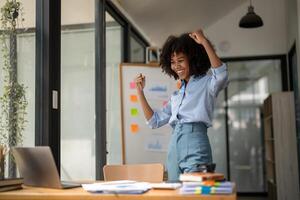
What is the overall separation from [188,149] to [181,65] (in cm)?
41

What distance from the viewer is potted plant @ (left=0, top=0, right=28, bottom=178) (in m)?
2.50

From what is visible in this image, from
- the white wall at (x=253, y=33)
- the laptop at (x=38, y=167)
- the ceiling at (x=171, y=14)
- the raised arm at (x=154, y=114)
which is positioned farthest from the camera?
the white wall at (x=253, y=33)

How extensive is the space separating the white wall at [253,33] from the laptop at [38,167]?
5623mm

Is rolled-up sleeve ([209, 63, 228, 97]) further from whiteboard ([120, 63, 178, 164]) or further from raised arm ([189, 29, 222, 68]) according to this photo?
whiteboard ([120, 63, 178, 164])

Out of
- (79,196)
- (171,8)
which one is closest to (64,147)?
(79,196)

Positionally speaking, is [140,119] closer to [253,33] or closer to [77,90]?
[77,90]

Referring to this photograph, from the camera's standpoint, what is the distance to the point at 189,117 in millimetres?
2014

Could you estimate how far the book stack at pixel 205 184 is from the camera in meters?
1.41

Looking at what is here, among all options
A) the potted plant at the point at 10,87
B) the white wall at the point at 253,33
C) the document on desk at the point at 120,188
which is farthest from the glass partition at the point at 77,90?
the white wall at the point at 253,33

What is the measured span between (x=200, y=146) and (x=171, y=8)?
11.8ft

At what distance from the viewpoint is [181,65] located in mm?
2092

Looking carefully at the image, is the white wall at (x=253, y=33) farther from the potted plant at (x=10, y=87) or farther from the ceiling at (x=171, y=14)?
the potted plant at (x=10, y=87)

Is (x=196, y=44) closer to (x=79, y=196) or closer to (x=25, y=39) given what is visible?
(x=79, y=196)

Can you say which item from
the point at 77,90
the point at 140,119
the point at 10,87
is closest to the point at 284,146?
the point at 140,119
